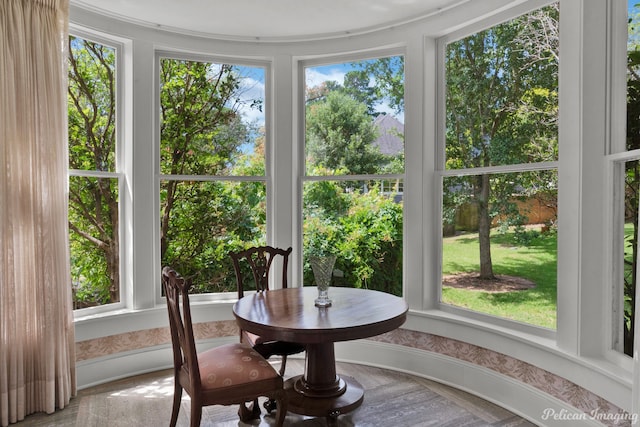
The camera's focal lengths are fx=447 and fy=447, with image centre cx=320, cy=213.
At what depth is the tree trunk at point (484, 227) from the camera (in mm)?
3066

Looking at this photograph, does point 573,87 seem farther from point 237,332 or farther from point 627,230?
point 237,332

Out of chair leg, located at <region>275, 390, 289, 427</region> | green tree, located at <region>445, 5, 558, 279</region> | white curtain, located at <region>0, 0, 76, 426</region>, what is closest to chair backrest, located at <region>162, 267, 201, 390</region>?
chair leg, located at <region>275, 390, 289, 427</region>

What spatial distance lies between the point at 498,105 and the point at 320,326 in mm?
1931

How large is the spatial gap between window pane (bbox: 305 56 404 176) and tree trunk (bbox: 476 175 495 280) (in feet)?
2.22

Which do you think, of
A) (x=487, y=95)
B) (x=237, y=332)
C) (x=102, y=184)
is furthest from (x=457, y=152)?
(x=102, y=184)

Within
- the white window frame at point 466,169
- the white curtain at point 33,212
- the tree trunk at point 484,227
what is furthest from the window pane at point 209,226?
the tree trunk at point 484,227

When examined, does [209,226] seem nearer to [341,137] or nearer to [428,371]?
[341,137]

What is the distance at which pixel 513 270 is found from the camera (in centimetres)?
292

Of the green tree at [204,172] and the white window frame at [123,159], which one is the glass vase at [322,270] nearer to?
the green tree at [204,172]

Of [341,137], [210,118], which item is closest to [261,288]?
[341,137]

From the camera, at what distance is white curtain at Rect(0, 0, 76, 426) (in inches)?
103

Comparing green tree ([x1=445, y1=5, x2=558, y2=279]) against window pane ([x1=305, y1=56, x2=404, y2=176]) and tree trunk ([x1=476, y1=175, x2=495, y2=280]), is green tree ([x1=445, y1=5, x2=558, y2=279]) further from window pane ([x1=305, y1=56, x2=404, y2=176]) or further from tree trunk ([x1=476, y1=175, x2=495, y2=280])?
window pane ([x1=305, y1=56, x2=404, y2=176])

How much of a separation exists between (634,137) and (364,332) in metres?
1.62

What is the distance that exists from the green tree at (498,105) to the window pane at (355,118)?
443 millimetres
